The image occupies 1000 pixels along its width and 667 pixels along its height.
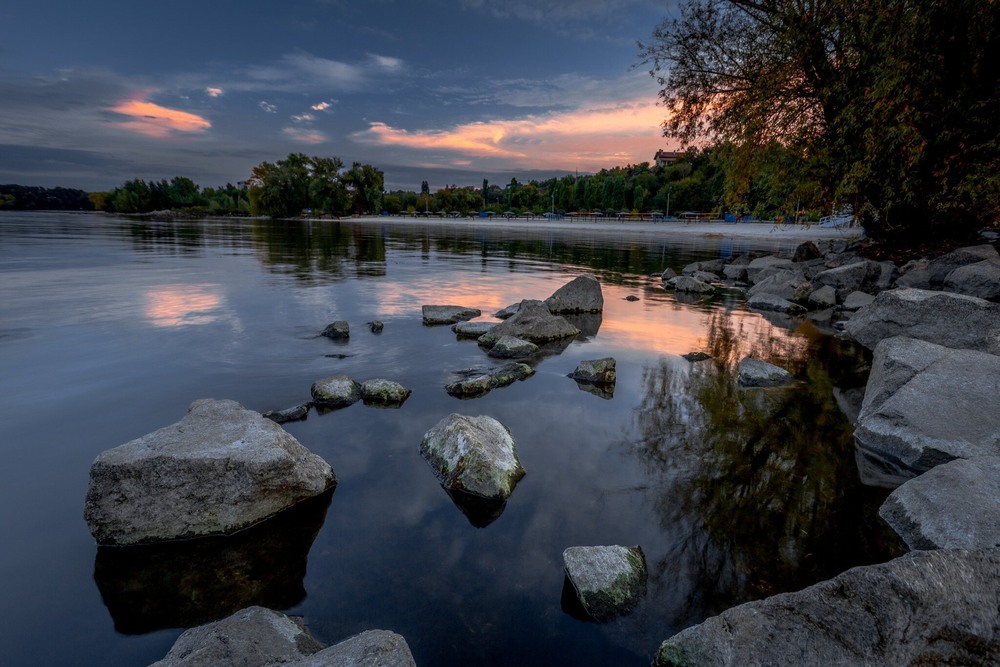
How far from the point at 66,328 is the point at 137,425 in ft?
24.1

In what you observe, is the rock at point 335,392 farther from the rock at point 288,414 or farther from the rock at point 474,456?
the rock at point 474,456

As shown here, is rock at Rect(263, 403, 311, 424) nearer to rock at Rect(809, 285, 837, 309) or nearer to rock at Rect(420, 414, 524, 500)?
rock at Rect(420, 414, 524, 500)

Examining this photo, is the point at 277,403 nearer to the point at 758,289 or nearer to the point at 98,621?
the point at 98,621

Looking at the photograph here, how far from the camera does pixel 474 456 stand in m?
5.18

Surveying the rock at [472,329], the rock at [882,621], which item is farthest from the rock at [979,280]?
the rock at [882,621]

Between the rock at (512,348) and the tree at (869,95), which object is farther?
the tree at (869,95)

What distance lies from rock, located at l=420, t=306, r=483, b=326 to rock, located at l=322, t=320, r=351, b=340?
7.20 ft

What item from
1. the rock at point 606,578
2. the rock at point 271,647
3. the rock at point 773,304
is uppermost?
the rock at point 773,304

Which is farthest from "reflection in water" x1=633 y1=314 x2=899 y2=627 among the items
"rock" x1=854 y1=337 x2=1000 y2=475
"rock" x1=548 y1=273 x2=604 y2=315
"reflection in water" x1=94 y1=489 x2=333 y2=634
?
"rock" x1=548 y1=273 x2=604 y2=315

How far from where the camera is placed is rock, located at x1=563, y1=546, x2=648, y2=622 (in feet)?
11.8

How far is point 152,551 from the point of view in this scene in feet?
13.6

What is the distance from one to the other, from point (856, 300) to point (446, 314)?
528 inches

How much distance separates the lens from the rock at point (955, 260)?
13.9 meters

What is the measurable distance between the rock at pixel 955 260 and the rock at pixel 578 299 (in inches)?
392
